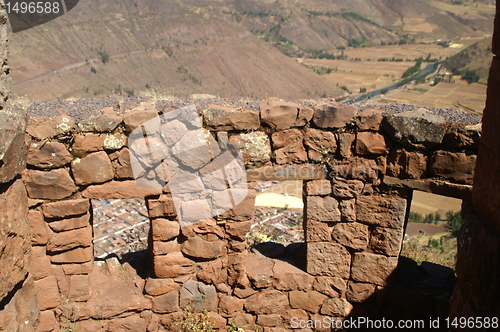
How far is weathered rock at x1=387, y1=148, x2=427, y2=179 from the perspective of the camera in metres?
4.28

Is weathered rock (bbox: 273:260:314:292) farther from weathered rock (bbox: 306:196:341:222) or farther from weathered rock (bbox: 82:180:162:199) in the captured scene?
weathered rock (bbox: 82:180:162:199)

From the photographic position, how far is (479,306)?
1918 mm

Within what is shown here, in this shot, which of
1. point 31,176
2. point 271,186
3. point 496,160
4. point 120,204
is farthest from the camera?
point 271,186

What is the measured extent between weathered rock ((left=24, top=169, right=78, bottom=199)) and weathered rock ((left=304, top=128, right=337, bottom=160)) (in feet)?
8.32

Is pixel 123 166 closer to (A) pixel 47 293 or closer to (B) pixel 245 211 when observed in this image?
(B) pixel 245 211

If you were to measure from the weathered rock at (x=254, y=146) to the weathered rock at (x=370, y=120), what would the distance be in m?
1.01

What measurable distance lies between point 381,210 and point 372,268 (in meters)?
0.74

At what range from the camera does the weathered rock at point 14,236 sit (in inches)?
144

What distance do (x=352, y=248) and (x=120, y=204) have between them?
12.4m

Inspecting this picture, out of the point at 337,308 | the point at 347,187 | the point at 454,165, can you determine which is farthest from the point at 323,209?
the point at 454,165

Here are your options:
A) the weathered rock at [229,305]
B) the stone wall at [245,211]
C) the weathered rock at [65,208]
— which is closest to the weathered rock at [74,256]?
the stone wall at [245,211]

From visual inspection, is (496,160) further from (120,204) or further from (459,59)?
(459,59)

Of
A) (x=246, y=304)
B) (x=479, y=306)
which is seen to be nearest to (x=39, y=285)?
(x=246, y=304)

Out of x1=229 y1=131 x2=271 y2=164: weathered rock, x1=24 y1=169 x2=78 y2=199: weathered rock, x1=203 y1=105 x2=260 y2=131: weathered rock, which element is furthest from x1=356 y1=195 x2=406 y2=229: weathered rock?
x1=24 y1=169 x2=78 y2=199: weathered rock
